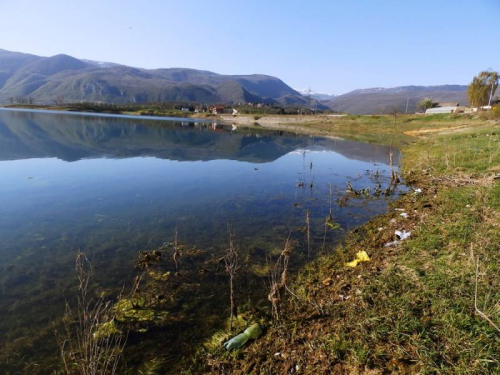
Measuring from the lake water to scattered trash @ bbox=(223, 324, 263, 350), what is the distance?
0.95 metres

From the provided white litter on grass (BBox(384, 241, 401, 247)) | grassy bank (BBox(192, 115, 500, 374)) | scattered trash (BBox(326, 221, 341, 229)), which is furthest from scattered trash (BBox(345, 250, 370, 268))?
scattered trash (BBox(326, 221, 341, 229))

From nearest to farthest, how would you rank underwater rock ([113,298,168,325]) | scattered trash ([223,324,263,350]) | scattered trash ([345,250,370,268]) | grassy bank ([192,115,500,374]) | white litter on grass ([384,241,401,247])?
grassy bank ([192,115,500,374]) → scattered trash ([223,324,263,350]) → underwater rock ([113,298,168,325]) → scattered trash ([345,250,370,268]) → white litter on grass ([384,241,401,247])

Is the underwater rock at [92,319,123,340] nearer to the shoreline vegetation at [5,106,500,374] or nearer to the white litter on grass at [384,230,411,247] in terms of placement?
the shoreline vegetation at [5,106,500,374]

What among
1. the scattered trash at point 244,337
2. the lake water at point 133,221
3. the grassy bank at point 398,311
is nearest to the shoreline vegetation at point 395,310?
the grassy bank at point 398,311

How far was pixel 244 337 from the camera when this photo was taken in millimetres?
5359

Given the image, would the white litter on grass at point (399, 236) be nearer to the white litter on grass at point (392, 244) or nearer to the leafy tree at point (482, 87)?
the white litter on grass at point (392, 244)

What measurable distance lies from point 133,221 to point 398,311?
10.9 m

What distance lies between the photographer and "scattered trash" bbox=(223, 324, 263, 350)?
205 inches

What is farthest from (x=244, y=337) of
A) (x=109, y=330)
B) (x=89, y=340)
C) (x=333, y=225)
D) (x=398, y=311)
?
(x=333, y=225)

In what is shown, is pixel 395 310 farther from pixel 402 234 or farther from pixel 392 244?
pixel 402 234

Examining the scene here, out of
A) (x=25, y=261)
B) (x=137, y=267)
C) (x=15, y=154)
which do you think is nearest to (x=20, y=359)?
(x=137, y=267)

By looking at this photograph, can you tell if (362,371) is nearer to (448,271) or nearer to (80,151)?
(448,271)

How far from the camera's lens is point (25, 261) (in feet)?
28.6

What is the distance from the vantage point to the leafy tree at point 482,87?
81.1m
